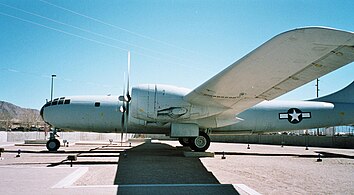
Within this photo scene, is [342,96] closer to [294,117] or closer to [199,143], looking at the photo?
[294,117]

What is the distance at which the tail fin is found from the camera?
1617cm

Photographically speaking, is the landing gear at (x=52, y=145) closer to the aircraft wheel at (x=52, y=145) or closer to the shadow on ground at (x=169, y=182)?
the aircraft wheel at (x=52, y=145)

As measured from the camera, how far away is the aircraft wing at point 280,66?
6.05 metres

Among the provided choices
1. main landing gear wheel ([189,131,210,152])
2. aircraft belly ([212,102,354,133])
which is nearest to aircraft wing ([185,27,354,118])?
main landing gear wheel ([189,131,210,152])

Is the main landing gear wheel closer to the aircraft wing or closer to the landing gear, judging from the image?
the aircraft wing

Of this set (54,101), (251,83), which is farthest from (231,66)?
(54,101)

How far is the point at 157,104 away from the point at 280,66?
6616mm

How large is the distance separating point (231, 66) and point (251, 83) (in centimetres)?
170

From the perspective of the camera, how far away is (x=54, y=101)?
→ 53.1ft

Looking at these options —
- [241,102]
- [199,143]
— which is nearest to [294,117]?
[241,102]

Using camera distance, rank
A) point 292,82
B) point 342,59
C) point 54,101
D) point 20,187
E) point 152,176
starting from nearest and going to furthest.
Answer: point 20,187
point 342,59
point 152,176
point 292,82
point 54,101

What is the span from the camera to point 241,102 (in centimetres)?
1209

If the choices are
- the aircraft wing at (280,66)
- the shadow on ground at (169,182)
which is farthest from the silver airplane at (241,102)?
the shadow on ground at (169,182)

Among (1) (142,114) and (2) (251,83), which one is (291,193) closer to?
(2) (251,83)
